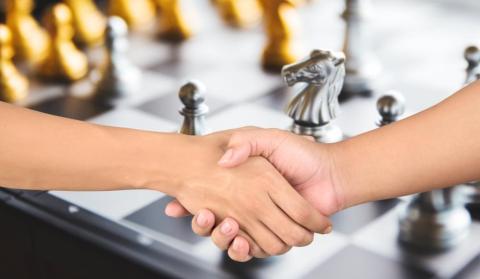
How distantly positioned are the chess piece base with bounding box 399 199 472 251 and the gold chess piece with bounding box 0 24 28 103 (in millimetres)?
668

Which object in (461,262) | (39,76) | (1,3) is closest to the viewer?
(461,262)

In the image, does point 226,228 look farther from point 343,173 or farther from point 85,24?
point 85,24

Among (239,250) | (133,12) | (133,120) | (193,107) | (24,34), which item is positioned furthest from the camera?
(133,12)

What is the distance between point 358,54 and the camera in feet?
4.41

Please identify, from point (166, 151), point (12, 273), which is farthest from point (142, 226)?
point (12, 273)

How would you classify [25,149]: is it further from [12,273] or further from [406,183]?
[406,183]

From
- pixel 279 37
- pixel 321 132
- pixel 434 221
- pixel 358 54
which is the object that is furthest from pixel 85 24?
pixel 434 221

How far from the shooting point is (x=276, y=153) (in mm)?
945

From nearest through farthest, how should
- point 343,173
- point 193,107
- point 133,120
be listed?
point 343,173 < point 193,107 < point 133,120

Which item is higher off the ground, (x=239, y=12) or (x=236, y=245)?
(x=239, y=12)

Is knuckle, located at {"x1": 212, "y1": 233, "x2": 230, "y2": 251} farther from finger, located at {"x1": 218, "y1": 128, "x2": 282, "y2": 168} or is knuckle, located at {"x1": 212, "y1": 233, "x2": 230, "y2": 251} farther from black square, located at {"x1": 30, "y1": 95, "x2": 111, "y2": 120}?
black square, located at {"x1": 30, "y1": 95, "x2": 111, "y2": 120}

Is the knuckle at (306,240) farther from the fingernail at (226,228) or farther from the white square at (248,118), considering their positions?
the white square at (248,118)

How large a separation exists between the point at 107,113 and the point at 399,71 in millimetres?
511

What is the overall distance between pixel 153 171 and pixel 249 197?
0.11 metres
